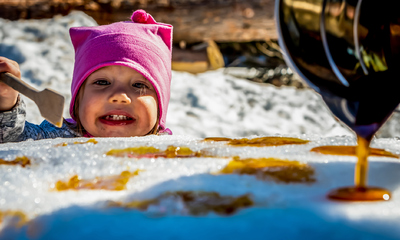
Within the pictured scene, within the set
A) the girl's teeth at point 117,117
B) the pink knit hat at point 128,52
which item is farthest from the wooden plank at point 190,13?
the girl's teeth at point 117,117

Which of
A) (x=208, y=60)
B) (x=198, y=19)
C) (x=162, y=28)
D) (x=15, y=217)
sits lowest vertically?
(x=15, y=217)

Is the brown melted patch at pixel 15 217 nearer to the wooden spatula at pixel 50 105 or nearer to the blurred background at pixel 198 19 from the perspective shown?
the wooden spatula at pixel 50 105

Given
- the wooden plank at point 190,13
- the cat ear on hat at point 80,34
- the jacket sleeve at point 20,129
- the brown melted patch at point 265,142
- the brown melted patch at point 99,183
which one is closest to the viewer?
the brown melted patch at point 99,183

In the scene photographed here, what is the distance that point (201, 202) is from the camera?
46cm

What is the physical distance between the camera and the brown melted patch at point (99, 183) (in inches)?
20.4

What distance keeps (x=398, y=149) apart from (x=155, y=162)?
469 mm

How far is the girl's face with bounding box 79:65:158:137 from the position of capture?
1345mm

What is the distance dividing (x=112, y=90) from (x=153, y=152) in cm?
70

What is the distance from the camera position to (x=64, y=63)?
2.48 metres

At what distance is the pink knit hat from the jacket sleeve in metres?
0.09

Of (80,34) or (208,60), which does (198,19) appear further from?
(80,34)

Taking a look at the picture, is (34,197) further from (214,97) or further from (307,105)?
(307,105)

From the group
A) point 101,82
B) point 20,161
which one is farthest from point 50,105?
point 101,82

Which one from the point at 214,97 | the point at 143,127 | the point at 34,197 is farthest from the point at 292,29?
the point at 214,97
